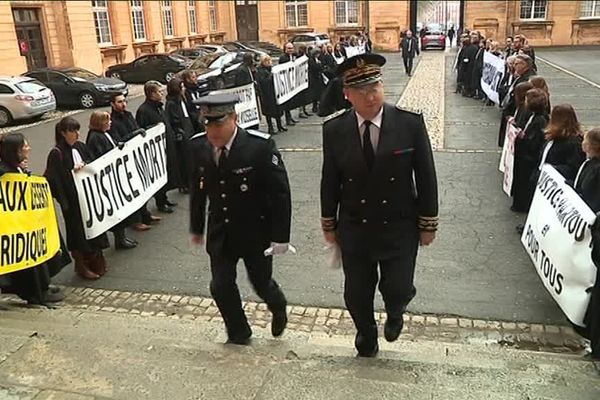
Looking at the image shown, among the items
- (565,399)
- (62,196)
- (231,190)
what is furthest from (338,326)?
(62,196)

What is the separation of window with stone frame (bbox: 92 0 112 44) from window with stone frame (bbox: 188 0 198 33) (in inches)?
356

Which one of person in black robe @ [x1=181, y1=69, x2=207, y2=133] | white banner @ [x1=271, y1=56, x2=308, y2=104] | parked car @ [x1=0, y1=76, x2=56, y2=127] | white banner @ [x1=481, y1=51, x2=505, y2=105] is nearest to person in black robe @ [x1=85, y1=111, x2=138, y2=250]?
person in black robe @ [x1=181, y1=69, x2=207, y2=133]

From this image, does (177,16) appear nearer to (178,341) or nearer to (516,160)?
(516,160)

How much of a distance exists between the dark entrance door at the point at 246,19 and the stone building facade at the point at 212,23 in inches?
2.9

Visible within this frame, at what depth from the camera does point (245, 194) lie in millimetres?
3918

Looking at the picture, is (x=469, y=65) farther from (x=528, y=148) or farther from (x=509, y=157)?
(x=528, y=148)

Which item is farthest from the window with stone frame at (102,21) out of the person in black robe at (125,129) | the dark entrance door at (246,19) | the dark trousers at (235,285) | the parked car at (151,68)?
the dark trousers at (235,285)

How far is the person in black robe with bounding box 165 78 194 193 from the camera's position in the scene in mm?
8258

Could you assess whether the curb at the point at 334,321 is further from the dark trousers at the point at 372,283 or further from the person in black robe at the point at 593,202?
the dark trousers at the point at 372,283

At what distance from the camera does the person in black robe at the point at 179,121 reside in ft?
27.1

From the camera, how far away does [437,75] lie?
2348cm

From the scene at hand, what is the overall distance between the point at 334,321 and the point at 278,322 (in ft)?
2.43

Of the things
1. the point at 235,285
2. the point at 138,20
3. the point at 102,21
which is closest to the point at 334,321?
the point at 235,285

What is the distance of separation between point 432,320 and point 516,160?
3141 mm
